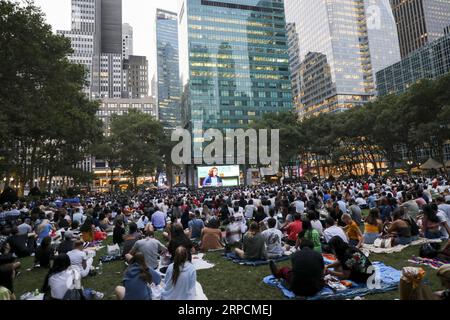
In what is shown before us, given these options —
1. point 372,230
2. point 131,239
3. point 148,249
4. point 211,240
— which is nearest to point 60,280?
point 148,249

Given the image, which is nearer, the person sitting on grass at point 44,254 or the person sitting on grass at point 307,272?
the person sitting on grass at point 307,272

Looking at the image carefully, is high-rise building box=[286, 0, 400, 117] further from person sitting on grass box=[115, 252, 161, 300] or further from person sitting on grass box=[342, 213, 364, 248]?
person sitting on grass box=[115, 252, 161, 300]

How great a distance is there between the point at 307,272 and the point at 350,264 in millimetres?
1329

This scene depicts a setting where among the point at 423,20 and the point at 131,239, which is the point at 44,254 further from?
the point at 423,20

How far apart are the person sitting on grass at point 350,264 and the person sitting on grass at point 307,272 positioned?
739mm

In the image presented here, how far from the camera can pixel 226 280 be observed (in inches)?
263

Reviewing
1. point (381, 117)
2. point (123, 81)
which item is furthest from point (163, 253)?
point (123, 81)

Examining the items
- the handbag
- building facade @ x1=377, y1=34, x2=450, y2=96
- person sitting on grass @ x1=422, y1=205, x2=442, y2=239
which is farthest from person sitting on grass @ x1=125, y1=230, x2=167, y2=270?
building facade @ x1=377, y1=34, x2=450, y2=96

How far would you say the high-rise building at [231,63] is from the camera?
94.8m

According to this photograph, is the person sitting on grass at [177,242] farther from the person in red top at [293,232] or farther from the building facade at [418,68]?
the building facade at [418,68]

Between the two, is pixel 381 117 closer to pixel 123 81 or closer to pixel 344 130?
pixel 344 130

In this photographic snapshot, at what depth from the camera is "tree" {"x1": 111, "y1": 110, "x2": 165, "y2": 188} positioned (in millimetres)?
56031

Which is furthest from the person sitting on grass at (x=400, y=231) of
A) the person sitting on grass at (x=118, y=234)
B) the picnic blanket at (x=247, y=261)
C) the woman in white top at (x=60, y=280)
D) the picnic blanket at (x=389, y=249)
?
the person sitting on grass at (x=118, y=234)
